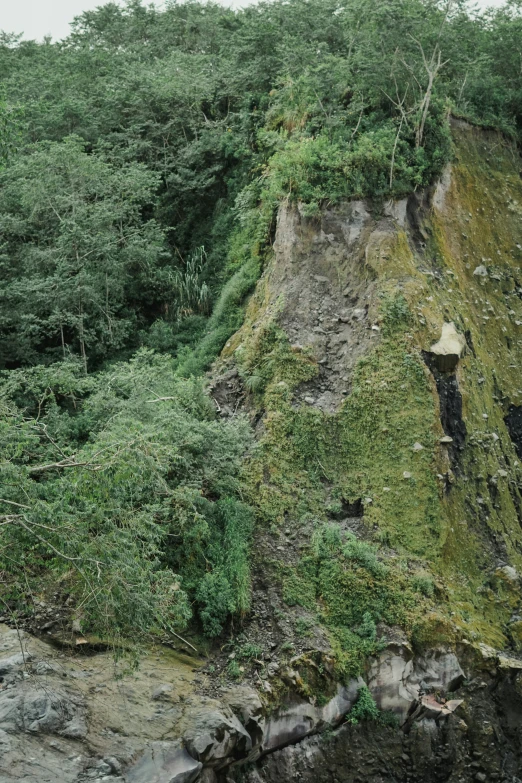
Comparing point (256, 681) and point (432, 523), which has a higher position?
point (432, 523)

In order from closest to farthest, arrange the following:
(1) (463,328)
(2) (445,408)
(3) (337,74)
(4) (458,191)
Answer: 1. (2) (445,408)
2. (1) (463,328)
3. (3) (337,74)
4. (4) (458,191)

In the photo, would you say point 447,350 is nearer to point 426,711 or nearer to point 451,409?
point 451,409

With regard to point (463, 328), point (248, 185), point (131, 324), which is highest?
point (248, 185)

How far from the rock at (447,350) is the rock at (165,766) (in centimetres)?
681

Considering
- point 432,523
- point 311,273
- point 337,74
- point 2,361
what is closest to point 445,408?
point 432,523

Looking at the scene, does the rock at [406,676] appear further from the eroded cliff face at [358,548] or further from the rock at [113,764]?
the rock at [113,764]

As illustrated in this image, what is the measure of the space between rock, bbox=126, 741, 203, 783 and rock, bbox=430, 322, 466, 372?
6812mm

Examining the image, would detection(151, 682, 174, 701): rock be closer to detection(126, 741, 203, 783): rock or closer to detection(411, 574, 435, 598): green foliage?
detection(126, 741, 203, 783): rock

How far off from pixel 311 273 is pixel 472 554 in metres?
5.38

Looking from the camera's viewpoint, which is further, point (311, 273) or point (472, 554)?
point (311, 273)

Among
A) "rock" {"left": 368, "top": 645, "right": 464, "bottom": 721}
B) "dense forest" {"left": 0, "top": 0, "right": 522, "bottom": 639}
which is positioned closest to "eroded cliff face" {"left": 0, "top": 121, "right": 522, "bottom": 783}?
"rock" {"left": 368, "top": 645, "right": 464, "bottom": 721}

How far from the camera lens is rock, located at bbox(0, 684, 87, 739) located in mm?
6906

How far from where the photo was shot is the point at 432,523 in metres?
10.2

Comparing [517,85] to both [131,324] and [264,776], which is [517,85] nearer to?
[131,324]
